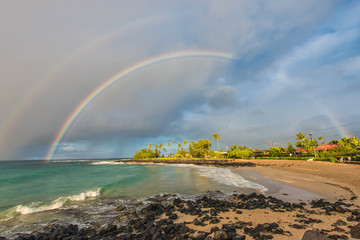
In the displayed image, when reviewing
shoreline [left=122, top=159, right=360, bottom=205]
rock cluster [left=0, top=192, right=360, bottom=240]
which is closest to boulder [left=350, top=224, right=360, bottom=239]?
rock cluster [left=0, top=192, right=360, bottom=240]

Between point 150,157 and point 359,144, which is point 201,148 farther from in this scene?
point 359,144

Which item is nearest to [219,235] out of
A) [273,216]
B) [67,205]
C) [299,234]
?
[299,234]

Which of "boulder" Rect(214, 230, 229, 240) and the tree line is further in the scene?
the tree line

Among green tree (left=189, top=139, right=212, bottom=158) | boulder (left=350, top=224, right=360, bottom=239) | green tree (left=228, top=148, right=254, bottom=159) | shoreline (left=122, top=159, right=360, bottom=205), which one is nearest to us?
boulder (left=350, top=224, right=360, bottom=239)

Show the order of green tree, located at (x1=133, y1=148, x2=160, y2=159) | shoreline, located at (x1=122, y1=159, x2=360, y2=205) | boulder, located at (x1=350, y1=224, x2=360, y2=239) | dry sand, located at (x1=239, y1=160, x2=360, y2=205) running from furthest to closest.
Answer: green tree, located at (x1=133, y1=148, x2=160, y2=159) < dry sand, located at (x1=239, y1=160, x2=360, y2=205) < shoreline, located at (x1=122, y1=159, x2=360, y2=205) < boulder, located at (x1=350, y1=224, x2=360, y2=239)

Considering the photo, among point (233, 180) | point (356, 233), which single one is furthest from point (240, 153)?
point (356, 233)

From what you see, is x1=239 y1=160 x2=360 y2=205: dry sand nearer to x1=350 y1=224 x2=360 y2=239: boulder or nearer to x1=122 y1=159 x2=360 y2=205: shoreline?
x1=122 y1=159 x2=360 y2=205: shoreline

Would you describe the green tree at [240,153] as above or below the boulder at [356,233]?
above

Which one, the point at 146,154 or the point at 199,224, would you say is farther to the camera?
the point at 146,154

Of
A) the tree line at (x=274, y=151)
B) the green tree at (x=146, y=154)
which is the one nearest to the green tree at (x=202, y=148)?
the tree line at (x=274, y=151)

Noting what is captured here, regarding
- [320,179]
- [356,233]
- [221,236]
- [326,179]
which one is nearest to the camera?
[356,233]

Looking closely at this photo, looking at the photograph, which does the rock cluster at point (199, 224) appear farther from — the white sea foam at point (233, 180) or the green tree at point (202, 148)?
the green tree at point (202, 148)

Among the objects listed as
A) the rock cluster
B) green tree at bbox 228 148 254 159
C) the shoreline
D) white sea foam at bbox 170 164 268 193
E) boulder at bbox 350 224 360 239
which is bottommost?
white sea foam at bbox 170 164 268 193

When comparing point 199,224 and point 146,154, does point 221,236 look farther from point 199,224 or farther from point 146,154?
point 146,154
